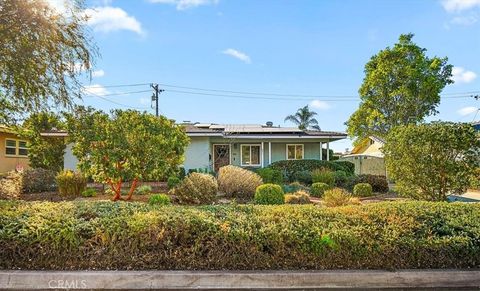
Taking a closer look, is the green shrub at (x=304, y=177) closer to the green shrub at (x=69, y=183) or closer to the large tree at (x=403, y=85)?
the green shrub at (x=69, y=183)

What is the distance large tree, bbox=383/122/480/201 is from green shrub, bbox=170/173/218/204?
520 centimetres

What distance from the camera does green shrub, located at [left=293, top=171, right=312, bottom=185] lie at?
723 inches

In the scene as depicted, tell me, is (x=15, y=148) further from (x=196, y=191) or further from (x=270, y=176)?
(x=196, y=191)

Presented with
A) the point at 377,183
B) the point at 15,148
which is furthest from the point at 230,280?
the point at 15,148

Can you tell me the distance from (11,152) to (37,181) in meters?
13.4

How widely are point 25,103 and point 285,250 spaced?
687 centimetres

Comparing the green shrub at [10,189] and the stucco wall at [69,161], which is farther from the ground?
the stucco wall at [69,161]

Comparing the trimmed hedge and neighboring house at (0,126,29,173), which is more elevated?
neighboring house at (0,126,29,173)

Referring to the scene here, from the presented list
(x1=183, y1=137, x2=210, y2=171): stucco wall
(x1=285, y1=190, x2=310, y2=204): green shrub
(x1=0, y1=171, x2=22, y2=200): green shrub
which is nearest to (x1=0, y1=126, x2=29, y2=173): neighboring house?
(x1=183, y1=137, x2=210, y2=171): stucco wall

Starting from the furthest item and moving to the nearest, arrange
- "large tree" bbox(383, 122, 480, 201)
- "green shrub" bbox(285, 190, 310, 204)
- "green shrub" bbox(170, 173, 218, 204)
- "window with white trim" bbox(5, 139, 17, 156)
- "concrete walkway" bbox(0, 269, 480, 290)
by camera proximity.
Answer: "window with white trim" bbox(5, 139, 17, 156) < "green shrub" bbox(285, 190, 310, 204) < "green shrub" bbox(170, 173, 218, 204) < "large tree" bbox(383, 122, 480, 201) < "concrete walkway" bbox(0, 269, 480, 290)

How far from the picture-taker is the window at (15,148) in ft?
80.5

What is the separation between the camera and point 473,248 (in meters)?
4.24

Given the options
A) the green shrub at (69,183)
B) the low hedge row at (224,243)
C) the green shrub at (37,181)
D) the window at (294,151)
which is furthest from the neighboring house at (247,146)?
the low hedge row at (224,243)

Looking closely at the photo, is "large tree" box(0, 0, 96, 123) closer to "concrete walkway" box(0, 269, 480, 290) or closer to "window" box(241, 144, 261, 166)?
"concrete walkway" box(0, 269, 480, 290)
